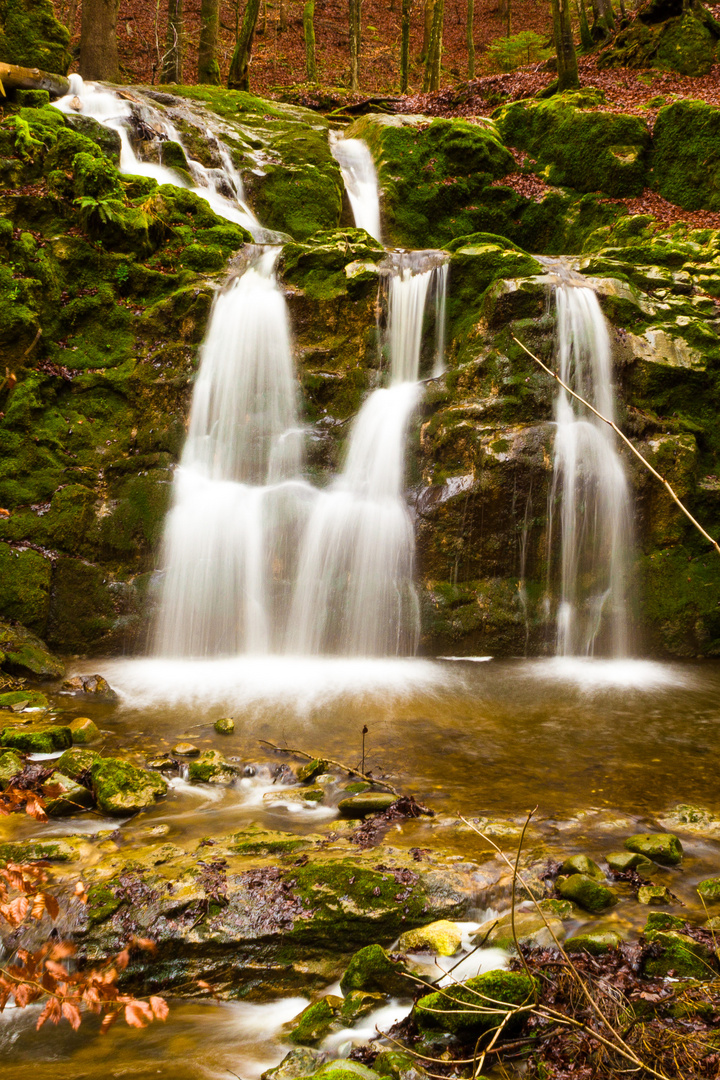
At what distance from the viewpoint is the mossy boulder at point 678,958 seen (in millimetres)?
2615

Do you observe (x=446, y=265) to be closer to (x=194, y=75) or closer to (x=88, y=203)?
(x=88, y=203)

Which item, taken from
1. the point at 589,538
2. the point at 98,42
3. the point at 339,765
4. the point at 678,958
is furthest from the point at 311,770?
the point at 98,42

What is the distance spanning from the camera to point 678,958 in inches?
105

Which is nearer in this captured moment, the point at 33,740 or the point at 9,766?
the point at 9,766

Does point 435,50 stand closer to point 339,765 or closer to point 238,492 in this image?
point 238,492

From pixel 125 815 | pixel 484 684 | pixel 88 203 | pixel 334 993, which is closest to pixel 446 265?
pixel 88 203

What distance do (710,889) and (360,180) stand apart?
13.9 m

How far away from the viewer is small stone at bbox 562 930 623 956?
2795 millimetres

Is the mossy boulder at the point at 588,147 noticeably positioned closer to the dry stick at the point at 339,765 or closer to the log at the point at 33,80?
the log at the point at 33,80

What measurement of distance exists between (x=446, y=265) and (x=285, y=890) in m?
8.50

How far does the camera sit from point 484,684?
723cm

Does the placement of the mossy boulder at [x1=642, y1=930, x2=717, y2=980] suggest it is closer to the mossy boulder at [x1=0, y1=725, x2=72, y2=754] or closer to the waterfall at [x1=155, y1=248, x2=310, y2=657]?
the mossy boulder at [x1=0, y1=725, x2=72, y2=754]

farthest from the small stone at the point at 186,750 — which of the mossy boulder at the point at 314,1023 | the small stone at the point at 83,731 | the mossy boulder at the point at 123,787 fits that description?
the mossy boulder at the point at 314,1023

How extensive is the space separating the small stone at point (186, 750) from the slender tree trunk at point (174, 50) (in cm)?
1971
